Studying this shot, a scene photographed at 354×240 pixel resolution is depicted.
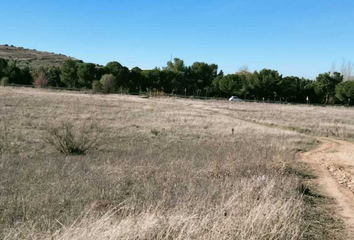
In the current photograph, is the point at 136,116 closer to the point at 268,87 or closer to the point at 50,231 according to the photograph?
the point at 50,231

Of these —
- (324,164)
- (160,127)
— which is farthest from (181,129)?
(324,164)

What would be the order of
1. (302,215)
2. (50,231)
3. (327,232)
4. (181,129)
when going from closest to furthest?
(50,231) → (327,232) → (302,215) → (181,129)

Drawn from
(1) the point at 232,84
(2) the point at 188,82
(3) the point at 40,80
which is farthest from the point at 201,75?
(3) the point at 40,80

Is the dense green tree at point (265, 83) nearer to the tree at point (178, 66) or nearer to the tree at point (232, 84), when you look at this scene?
the tree at point (232, 84)

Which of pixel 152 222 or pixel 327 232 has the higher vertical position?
pixel 152 222

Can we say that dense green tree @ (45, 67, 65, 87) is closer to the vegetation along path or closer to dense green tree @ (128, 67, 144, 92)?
dense green tree @ (128, 67, 144, 92)

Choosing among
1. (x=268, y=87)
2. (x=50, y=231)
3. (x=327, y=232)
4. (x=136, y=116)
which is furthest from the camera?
(x=268, y=87)

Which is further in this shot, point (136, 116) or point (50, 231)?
point (136, 116)

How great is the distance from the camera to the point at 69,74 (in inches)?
3568

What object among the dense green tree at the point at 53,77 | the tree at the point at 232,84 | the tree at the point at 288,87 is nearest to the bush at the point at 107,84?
the dense green tree at the point at 53,77

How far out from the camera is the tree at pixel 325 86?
93875 millimetres

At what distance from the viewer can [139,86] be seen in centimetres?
9875

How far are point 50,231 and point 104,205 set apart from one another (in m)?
1.49

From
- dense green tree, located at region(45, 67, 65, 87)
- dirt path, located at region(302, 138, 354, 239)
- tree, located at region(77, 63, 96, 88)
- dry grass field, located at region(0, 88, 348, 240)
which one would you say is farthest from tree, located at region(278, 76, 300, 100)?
dry grass field, located at region(0, 88, 348, 240)
